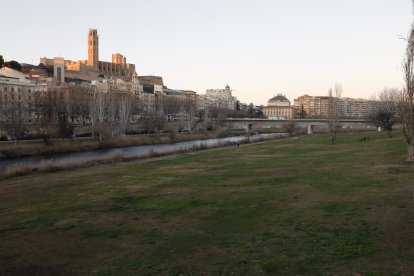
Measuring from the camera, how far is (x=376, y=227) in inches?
432

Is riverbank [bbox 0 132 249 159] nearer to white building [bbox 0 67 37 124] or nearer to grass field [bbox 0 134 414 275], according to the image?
grass field [bbox 0 134 414 275]

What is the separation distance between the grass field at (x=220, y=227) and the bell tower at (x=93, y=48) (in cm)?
16638

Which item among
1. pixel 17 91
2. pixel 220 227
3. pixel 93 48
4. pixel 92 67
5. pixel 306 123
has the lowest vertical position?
pixel 220 227

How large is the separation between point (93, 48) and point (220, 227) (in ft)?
591

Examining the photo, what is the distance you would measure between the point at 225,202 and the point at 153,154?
2820cm

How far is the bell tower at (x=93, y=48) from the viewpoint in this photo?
178250mm

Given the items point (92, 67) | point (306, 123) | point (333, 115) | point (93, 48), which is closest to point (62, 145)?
point (333, 115)

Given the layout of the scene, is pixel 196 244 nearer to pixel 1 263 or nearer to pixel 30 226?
pixel 1 263

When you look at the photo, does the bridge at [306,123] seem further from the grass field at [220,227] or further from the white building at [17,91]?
the grass field at [220,227]

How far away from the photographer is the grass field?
8859 millimetres

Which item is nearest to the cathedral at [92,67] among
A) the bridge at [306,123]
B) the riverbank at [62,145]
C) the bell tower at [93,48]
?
the bell tower at [93,48]

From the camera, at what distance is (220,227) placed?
1198 centimetres

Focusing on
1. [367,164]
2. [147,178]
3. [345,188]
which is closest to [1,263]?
[345,188]

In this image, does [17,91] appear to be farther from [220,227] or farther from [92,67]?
[92,67]
